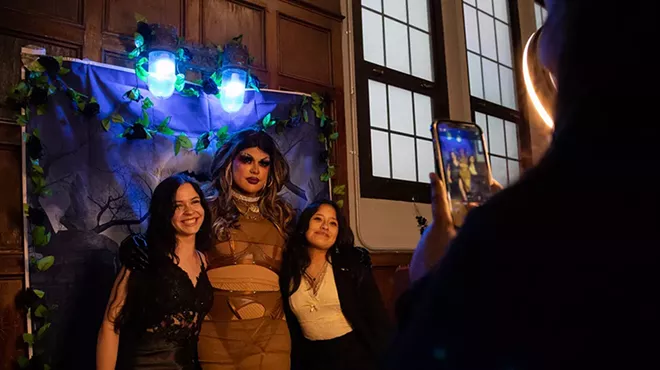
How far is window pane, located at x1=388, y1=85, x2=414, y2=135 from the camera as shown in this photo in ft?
13.9

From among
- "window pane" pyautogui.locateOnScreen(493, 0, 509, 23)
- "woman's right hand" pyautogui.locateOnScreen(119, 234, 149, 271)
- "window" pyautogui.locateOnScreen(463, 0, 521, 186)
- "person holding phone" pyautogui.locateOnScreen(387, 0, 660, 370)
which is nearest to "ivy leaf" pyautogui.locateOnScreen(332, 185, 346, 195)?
"woman's right hand" pyautogui.locateOnScreen(119, 234, 149, 271)

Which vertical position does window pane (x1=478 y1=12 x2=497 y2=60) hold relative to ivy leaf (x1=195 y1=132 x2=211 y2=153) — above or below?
above

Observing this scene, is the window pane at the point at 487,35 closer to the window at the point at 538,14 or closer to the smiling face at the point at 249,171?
the window at the point at 538,14

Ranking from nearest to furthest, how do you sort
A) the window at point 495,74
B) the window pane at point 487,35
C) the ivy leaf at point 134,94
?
the ivy leaf at point 134,94 → the window at point 495,74 → the window pane at point 487,35

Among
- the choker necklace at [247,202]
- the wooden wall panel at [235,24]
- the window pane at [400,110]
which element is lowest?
the choker necklace at [247,202]

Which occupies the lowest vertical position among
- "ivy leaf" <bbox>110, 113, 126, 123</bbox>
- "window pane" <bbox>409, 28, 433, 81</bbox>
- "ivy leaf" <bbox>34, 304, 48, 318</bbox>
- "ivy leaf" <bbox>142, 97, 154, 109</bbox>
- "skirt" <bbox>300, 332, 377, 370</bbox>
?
"skirt" <bbox>300, 332, 377, 370</bbox>

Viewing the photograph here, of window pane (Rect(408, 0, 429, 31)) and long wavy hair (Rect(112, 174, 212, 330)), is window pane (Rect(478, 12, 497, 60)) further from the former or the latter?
long wavy hair (Rect(112, 174, 212, 330))

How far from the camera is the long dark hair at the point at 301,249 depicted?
236 cm

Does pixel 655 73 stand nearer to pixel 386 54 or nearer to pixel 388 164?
pixel 388 164

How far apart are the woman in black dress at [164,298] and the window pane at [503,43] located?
422 centimetres

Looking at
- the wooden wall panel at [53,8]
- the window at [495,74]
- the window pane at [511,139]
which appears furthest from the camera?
the window pane at [511,139]

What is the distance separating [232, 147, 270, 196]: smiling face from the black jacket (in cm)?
37

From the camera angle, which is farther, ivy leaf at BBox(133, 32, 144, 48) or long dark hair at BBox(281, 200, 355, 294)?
ivy leaf at BBox(133, 32, 144, 48)

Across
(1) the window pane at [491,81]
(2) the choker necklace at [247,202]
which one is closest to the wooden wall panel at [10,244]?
(2) the choker necklace at [247,202]
